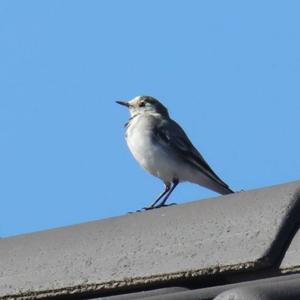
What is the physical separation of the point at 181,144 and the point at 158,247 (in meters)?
6.95

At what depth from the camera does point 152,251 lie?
11.4ft

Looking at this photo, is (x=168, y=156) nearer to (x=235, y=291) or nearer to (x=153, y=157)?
(x=153, y=157)

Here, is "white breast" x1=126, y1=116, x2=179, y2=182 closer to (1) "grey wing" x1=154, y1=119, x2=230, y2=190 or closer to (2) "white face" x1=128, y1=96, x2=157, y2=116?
(1) "grey wing" x1=154, y1=119, x2=230, y2=190

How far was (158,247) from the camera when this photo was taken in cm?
350

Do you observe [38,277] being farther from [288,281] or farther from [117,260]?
[288,281]

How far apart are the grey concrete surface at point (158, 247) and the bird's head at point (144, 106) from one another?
7.79 metres

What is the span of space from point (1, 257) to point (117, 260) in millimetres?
510

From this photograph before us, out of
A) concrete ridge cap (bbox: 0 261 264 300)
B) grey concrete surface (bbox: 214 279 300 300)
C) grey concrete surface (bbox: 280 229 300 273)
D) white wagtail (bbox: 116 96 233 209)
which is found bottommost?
grey concrete surface (bbox: 214 279 300 300)

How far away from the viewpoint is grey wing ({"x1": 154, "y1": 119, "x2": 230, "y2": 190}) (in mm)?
10062

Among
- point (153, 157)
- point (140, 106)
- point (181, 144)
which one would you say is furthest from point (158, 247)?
point (140, 106)

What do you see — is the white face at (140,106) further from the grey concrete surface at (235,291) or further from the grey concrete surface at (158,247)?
the grey concrete surface at (235,291)

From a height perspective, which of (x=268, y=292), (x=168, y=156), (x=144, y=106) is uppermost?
(x=144, y=106)

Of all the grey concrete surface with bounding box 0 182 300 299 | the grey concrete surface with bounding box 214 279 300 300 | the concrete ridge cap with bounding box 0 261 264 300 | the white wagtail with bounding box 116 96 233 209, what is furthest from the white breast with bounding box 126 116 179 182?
the grey concrete surface with bounding box 214 279 300 300

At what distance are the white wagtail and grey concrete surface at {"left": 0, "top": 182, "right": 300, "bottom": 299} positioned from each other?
19.9 feet
